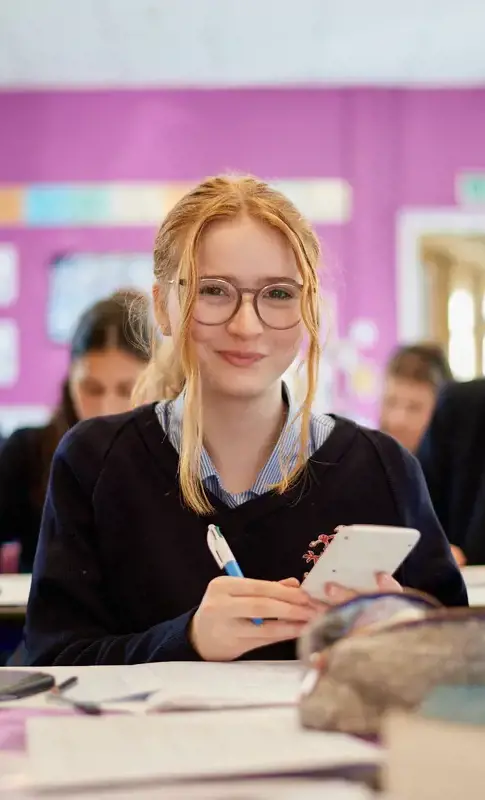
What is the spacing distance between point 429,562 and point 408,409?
6.85 ft

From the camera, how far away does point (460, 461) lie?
2260 mm

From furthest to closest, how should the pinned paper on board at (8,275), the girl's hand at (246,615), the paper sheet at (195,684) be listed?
the pinned paper on board at (8,275) → the girl's hand at (246,615) → the paper sheet at (195,684)

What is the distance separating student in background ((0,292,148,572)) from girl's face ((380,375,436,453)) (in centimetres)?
107

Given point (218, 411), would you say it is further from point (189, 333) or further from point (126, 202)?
point (126, 202)

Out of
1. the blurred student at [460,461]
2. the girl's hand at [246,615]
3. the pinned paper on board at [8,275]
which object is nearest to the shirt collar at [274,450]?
the girl's hand at [246,615]

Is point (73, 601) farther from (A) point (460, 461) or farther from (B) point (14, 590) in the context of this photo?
(A) point (460, 461)

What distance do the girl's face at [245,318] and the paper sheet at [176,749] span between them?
54 centimetres

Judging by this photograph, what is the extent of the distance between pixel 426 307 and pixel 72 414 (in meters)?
3.88

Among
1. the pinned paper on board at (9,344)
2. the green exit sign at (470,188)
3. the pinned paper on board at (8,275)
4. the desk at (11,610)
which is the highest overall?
the green exit sign at (470,188)

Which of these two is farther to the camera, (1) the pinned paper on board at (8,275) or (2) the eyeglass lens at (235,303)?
(1) the pinned paper on board at (8,275)

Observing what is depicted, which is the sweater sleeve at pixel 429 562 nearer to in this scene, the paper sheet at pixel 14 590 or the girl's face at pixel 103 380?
the paper sheet at pixel 14 590

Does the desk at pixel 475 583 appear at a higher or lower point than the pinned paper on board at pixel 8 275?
lower

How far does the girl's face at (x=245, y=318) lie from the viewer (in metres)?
1.19

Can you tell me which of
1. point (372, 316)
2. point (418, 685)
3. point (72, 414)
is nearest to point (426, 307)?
point (372, 316)
